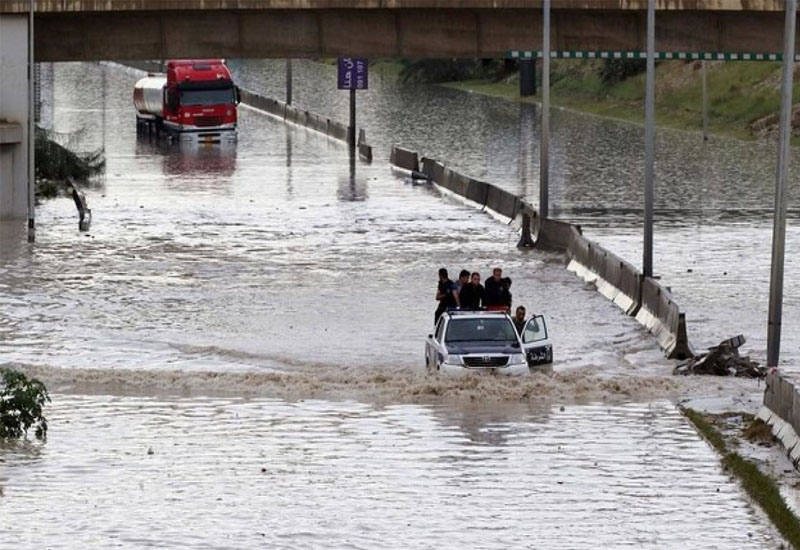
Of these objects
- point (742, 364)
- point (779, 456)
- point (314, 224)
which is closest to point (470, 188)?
point (314, 224)

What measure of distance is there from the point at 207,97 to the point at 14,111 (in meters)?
33.8

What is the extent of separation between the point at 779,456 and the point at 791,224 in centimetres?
3246

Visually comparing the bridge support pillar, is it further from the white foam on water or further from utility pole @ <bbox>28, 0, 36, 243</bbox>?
the white foam on water

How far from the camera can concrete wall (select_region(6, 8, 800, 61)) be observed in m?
59.2

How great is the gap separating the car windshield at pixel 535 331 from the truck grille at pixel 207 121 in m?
61.4

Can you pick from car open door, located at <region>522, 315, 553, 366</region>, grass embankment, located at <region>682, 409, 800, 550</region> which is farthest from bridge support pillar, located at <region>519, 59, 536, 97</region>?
grass embankment, located at <region>682, 409, 800, 550</region>

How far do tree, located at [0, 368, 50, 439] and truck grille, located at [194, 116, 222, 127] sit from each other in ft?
215

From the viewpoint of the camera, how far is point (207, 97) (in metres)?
92.8

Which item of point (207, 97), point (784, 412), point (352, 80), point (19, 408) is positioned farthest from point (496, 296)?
point (207, 97)

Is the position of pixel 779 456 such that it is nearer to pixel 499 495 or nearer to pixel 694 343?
pixel 499 495

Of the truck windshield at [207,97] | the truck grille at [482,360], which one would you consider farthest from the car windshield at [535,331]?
the truck windshield at [207,97]

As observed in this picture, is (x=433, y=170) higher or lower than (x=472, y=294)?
higher

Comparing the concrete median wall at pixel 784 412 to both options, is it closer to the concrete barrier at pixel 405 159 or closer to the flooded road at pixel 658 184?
the flooded road at pixel 658 184

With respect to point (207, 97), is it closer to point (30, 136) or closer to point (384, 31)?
point (384, 31)
